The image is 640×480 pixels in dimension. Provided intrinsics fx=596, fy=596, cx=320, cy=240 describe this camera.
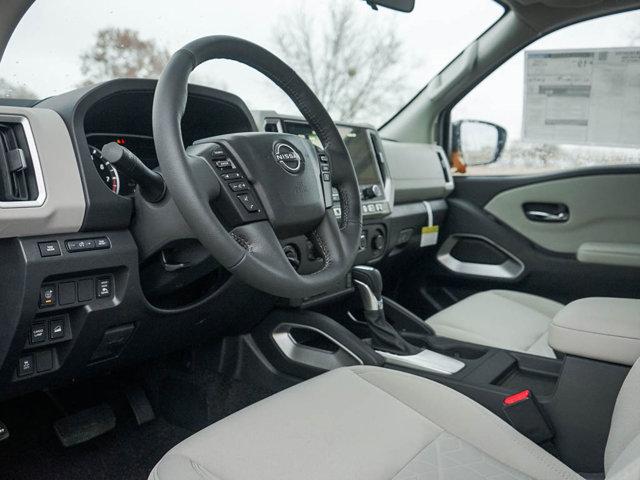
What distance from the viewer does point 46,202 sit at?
3.36ft

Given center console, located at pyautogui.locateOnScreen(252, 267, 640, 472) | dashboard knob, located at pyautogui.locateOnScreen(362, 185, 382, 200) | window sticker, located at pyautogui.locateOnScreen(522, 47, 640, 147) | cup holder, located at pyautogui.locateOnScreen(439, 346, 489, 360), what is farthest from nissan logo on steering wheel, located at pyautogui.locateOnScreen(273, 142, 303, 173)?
window sticker, located at pyautogui.locateOnScreen(522, 47, 640, 147)

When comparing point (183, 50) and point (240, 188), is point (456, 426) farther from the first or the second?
point (183, 50)

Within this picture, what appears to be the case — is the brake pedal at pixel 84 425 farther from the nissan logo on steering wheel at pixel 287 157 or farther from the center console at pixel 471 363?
the nissan logo on steering wheel at pixel 287 157

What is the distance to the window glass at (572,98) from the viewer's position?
2.22 m

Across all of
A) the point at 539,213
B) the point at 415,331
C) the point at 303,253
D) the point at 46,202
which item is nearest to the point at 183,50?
the point at 46,202

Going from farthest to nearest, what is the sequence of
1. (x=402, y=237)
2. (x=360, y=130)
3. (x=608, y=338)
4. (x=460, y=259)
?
1. (x=460, y=259)
2. (x=402, y=237)
3. (x=360, y=130)
4. (x=608, y=338)

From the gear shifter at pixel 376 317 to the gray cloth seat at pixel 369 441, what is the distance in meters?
0.54

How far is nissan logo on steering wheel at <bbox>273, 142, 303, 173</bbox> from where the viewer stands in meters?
1.11

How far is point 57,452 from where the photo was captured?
1622 millimetres

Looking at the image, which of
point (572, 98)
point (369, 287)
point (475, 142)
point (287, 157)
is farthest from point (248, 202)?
point (475, 142)

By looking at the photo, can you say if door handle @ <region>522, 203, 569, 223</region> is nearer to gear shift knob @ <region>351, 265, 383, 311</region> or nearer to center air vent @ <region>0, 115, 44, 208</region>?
gear shift knob @ <region>351, 265, 383, 311</region>

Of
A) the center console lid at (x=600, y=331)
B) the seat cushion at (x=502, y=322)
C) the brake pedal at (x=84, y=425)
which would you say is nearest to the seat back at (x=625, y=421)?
the center console lid at (x=600, y=331)

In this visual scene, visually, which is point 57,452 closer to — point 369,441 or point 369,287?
point 369,287

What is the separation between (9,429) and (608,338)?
1513 mm
